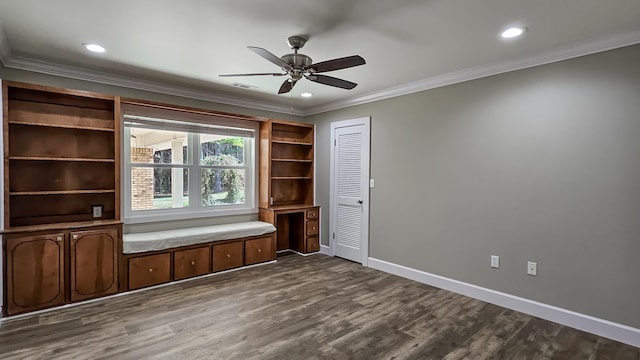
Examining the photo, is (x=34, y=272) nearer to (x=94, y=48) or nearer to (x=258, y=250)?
(x=94, y=48)

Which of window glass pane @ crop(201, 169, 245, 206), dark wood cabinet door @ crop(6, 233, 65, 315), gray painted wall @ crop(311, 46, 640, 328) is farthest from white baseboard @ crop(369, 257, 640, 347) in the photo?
dark wood cabinet door @ crop(6, 233, 65, 315)

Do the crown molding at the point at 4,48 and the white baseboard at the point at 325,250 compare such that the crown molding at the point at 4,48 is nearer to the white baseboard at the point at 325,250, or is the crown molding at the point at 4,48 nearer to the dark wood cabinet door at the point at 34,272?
the dark wood cabinet door at the point at 34,272

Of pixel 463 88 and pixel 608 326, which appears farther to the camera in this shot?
pixel 463 88

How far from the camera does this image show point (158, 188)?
4.37 metres

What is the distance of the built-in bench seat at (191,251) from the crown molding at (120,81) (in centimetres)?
185

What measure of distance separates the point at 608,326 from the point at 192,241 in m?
4.30

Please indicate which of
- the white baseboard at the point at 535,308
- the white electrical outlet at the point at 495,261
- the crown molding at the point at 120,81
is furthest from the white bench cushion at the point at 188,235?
the white electrical outlet at the point at 495,261

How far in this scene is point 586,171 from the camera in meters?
2.88

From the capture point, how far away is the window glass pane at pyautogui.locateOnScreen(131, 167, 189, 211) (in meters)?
4.18

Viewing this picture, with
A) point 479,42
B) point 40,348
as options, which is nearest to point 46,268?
point 40,348

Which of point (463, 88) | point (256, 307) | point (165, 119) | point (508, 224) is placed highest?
point (463, 88)

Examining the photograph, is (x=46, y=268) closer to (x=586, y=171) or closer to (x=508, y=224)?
(x=508, y=224)

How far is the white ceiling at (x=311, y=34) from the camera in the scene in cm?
229

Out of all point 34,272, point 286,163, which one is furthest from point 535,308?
point 34,272
